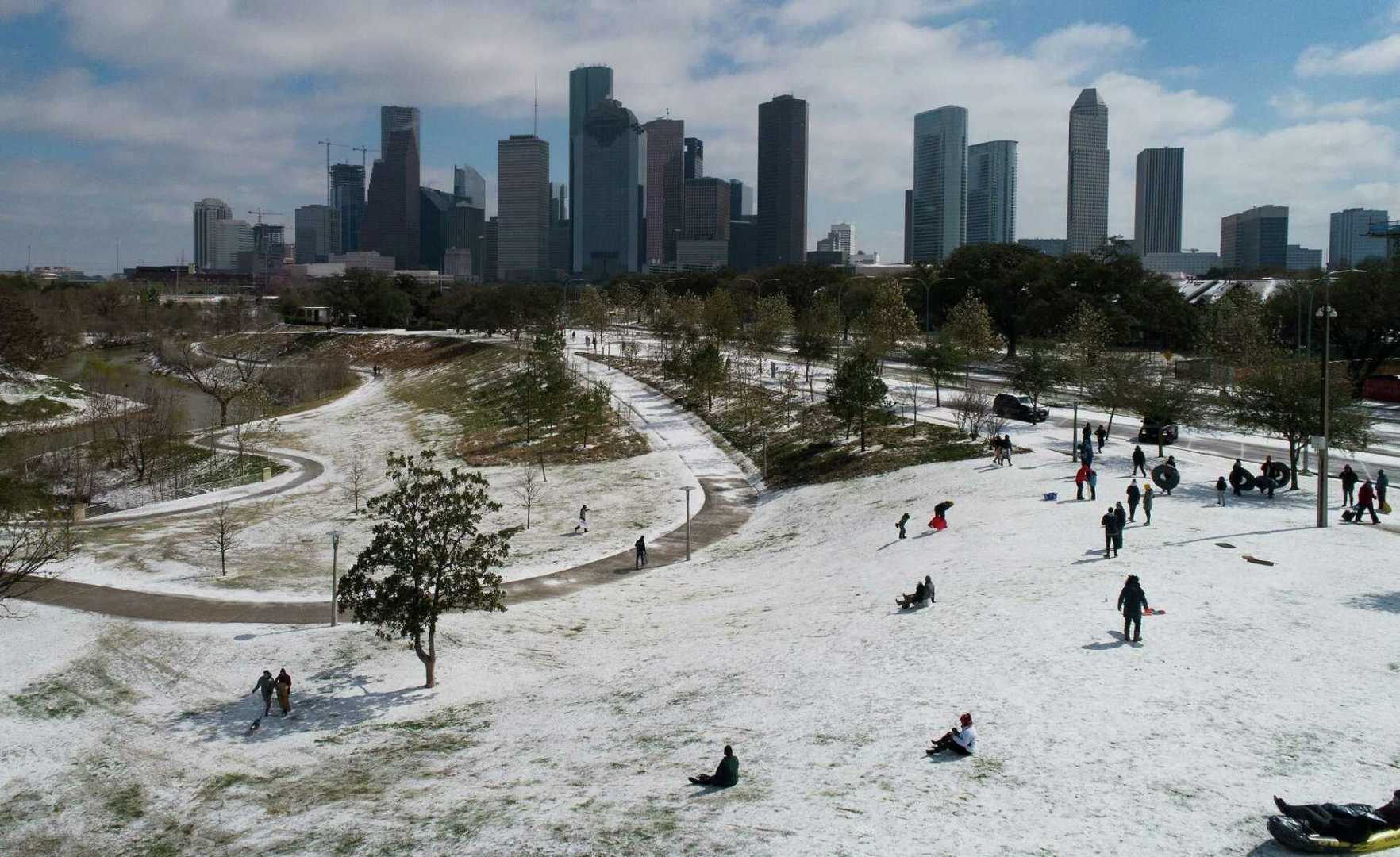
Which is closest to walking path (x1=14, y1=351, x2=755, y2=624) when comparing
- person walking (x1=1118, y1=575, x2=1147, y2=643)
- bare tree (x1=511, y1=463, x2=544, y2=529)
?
bare tree (x1=511, y1=463, x2=544, y2=529)

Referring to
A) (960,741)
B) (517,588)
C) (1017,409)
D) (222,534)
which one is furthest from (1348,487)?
(222,534)

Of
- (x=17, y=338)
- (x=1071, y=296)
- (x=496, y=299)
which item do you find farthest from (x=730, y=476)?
(x=496, y=299)

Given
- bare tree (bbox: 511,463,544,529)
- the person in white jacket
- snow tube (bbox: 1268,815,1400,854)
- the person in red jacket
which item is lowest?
bare tree (bbox: 511,463,544,529)

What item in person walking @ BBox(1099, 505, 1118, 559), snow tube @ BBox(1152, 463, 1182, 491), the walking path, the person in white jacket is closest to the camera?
A: the person in white jacket

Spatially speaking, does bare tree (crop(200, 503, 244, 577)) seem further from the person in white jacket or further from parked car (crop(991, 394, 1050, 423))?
parked car (crop(991, 394, 1050, 423))

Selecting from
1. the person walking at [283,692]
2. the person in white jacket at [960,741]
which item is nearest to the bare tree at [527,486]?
the person walking at [283,692]

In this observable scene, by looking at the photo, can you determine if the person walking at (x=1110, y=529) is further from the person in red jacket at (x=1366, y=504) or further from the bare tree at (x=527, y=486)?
the bare tree at (x=527, y=486)

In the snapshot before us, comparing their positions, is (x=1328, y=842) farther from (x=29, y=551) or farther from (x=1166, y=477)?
(x=29, y=551)
